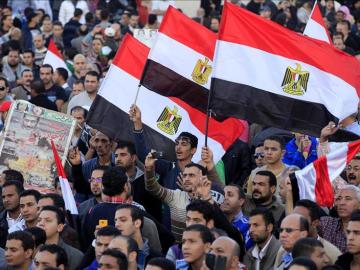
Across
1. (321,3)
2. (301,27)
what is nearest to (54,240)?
(301,27)

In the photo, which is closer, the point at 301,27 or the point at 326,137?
the point at 326,137

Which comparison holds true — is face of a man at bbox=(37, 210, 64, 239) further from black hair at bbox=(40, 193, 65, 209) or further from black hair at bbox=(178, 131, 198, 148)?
black hair at bbox=(178, 131, 198, 148)


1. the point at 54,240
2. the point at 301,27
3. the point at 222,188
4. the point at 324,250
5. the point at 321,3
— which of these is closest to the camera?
the point at 324,250

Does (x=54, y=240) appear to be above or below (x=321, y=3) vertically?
below

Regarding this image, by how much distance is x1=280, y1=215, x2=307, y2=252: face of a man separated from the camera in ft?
41.2

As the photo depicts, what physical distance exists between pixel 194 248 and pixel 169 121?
3.75m

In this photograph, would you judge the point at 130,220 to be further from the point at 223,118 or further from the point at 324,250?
the point at 223,118

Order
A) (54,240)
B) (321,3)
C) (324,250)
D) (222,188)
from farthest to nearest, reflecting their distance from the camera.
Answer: (321,3), (222,188), (54,240), (324,250)

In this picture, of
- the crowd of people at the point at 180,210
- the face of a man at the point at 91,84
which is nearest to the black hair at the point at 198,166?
the crowd of people at the point at 180,210

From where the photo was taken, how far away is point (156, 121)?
52.5 ft

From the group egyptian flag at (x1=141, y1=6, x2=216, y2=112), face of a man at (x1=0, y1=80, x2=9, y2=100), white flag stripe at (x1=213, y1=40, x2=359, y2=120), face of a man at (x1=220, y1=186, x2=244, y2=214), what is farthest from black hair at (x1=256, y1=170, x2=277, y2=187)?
face of a man at (x1=0, y1=80, x2=9, y2=100)

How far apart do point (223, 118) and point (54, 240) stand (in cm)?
294

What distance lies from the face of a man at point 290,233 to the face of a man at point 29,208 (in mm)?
3094

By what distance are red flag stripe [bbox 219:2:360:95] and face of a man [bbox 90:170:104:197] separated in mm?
1877
